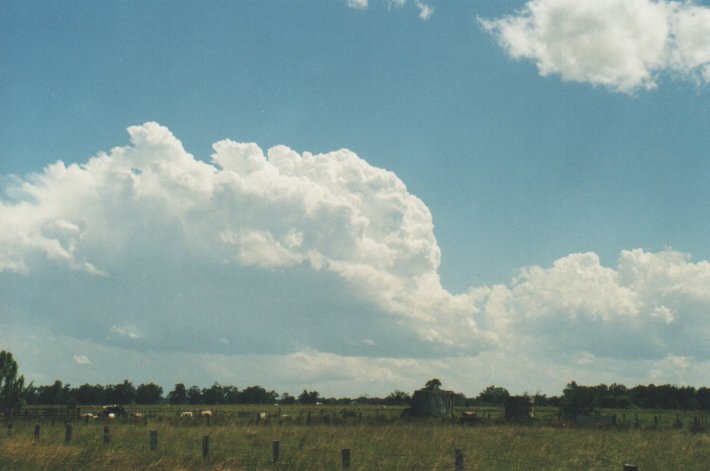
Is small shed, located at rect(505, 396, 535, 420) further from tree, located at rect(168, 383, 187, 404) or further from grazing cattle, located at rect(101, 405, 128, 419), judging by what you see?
tree, located at rect(168, 383, 187, 404)

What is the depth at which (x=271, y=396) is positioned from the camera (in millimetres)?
192875

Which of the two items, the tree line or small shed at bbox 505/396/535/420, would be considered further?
the tree line

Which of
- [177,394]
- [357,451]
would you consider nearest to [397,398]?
[177,394]

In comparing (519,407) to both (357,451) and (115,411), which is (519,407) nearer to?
(357,451)

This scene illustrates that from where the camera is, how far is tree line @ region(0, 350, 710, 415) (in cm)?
8456

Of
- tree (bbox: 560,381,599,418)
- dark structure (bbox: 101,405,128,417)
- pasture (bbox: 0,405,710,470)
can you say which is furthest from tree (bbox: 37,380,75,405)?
pasture (bbox: 0,405,710,470)

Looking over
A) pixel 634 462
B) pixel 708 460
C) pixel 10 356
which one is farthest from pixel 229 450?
pixel 10 356

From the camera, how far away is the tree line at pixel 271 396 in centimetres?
8456

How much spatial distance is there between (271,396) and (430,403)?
499ft

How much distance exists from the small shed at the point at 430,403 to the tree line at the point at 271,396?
1254cm

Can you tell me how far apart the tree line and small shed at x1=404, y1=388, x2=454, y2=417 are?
494 inches

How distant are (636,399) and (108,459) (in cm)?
12640

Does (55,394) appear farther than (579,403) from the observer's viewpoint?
Yes

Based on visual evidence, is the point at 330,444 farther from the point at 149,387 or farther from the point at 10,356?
the point at 149,387
